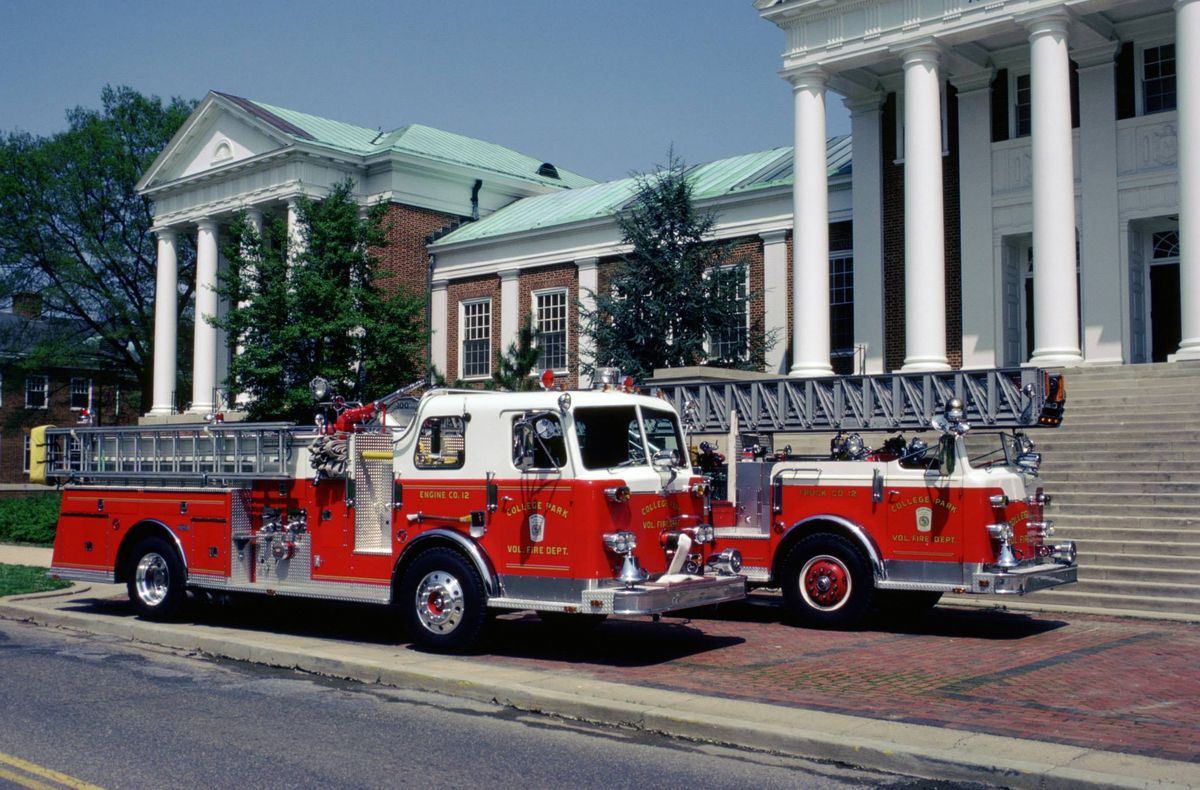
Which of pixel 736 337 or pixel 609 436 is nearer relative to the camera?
pixel 609 436

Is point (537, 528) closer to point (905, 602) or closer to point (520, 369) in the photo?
point (905, 602)

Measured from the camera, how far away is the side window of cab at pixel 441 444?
35.9ft

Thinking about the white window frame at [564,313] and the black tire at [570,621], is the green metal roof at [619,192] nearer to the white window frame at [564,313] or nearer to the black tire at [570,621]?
the white window frame at [564,313]

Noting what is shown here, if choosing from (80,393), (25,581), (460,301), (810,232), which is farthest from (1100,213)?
(80,393)

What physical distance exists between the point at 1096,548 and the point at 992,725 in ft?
26.8

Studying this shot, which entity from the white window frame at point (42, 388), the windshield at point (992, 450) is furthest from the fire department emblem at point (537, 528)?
the white window frame at point (42, 388)

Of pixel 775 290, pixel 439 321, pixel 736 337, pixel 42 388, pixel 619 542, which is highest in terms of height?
pixel 439 321

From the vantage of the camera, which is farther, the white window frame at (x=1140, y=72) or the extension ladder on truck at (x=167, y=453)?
the white window frame at (x=1140, y=72)

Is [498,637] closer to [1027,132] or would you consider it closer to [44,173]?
[1027,132]

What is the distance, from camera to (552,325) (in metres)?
36.0

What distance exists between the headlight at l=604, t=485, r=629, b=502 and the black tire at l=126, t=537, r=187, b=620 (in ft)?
17.4

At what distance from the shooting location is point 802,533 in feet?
41.9

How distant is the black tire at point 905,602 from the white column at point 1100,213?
41.2ft

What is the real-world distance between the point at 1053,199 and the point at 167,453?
16.9m
